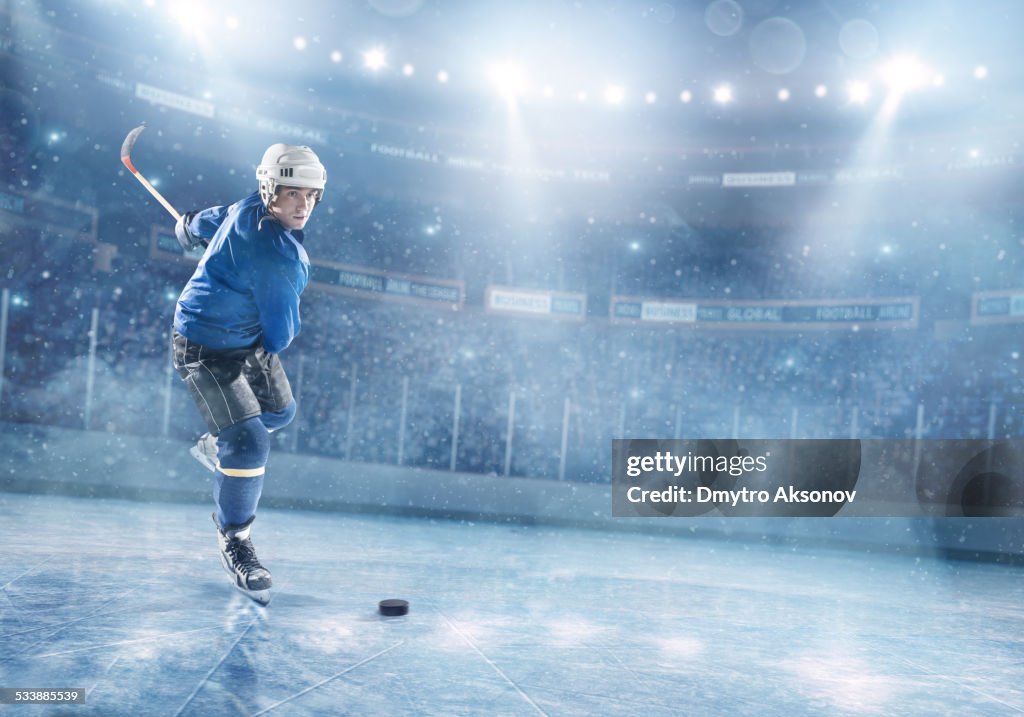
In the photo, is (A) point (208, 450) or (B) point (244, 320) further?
(A) point (208, 450)

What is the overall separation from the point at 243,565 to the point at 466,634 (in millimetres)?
981

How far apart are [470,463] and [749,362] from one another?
624cm

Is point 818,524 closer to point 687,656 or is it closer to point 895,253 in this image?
point 687,656

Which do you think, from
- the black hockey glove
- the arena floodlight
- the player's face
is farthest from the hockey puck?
the arena floodlight

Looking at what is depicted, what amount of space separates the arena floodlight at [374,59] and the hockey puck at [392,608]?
12.1 m

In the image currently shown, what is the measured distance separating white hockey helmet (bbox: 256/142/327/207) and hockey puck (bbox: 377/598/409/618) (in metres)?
1.69

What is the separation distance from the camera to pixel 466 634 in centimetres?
242

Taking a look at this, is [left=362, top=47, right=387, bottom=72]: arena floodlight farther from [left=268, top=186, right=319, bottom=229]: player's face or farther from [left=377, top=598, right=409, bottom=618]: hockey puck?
[left=377, top=598, right=409, bottom=618]: hockey puck

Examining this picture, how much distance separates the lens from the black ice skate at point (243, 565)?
264 cm

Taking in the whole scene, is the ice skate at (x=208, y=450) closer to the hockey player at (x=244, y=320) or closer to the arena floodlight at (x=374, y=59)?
the hockey player at (x=244, y=320)

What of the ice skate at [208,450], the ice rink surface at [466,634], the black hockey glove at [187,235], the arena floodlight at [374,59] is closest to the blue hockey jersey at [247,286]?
the black hockey glove at [187,235]

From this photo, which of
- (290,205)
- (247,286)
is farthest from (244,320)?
(290,205)

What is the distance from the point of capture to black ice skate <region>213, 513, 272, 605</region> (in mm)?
2641

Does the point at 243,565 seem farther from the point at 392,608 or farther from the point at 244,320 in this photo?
the point at 244,320
